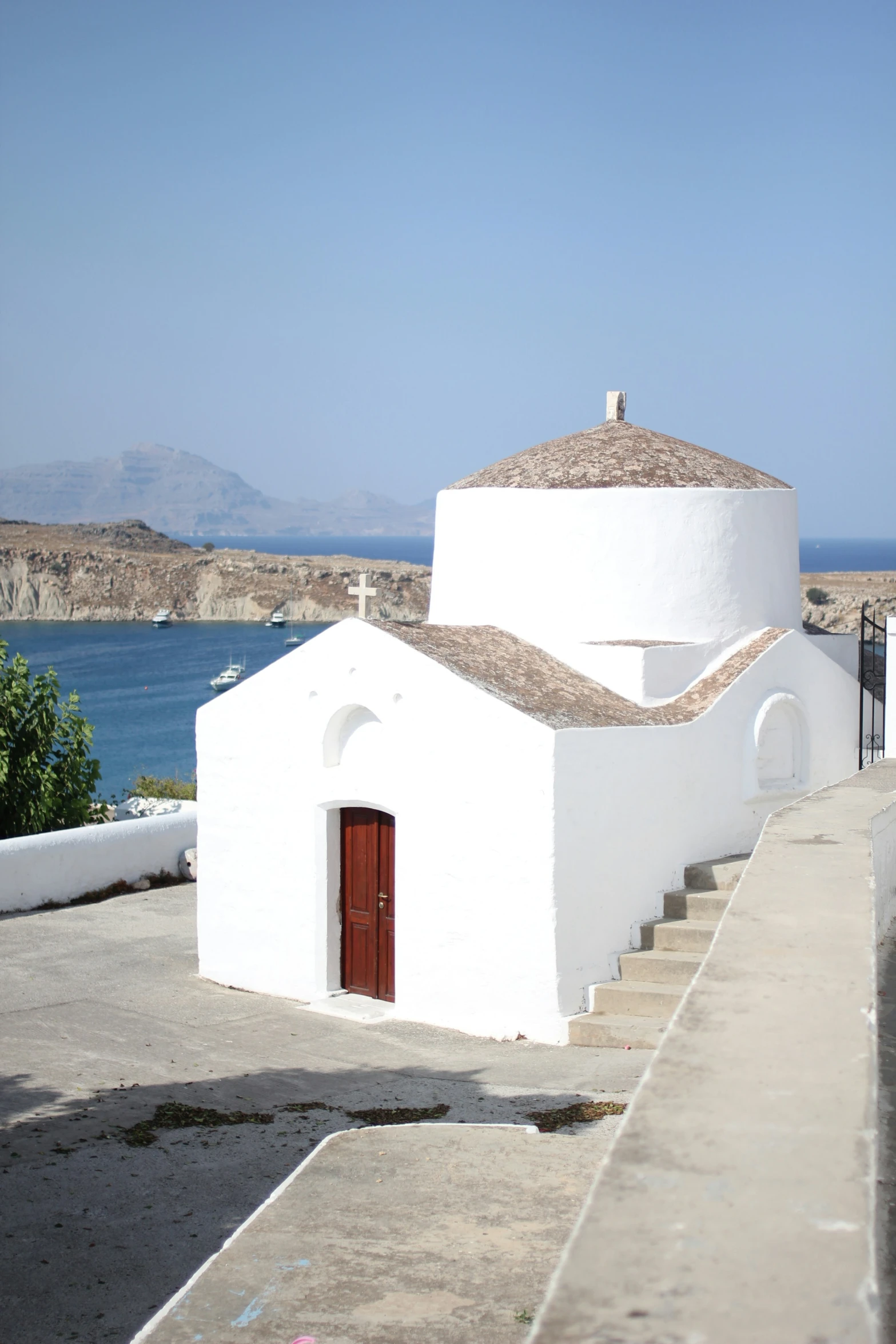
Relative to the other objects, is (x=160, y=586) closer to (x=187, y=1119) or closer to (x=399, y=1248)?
(x=187, y=1119)

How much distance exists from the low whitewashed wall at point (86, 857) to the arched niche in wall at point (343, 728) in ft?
15.4

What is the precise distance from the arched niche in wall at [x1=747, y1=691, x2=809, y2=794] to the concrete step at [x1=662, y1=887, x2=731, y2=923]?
1.53m

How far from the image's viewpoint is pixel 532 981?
377 inches

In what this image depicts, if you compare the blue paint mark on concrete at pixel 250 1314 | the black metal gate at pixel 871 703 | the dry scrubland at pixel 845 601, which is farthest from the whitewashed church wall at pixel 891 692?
the dry scrubland at pixel 845 601

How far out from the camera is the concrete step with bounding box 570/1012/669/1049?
30.2 feet

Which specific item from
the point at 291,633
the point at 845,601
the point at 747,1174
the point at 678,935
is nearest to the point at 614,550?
the point at 678,935

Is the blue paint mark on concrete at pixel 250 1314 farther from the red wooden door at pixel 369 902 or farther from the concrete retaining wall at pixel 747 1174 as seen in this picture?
the red wooden door at pixel 369 902

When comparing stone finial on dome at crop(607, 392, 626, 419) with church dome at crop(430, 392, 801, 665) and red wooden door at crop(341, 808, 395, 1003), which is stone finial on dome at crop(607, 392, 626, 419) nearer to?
church dome at crop(430, 392, 801, 665)

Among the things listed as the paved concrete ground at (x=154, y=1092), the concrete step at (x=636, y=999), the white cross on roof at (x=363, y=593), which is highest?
the white cross on roof at (x=363, y=593)

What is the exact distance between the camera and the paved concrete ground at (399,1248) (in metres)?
4.13

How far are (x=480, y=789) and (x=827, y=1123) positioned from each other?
22.8 feet

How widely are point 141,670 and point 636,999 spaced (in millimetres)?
69337

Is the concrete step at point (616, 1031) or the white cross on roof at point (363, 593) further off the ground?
the white cross on roof at point (363, 593)

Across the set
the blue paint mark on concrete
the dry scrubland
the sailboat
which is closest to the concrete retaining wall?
the blue paint mark on concrete
